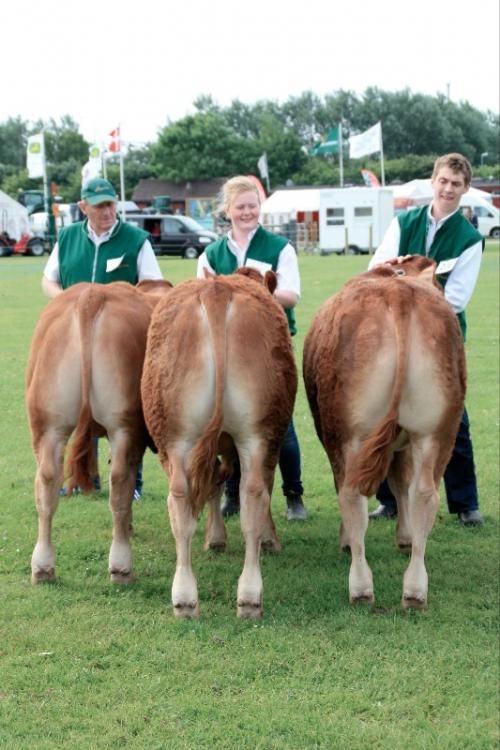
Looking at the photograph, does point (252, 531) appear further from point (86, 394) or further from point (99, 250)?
point (99, 250)

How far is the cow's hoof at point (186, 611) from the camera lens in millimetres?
4781

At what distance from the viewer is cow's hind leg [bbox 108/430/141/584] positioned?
5.14 m

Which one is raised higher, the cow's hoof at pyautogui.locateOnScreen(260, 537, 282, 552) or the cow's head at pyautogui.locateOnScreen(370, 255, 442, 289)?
the cow's head at pyautogui.locateOnScreen(370, 255, 442, 289)

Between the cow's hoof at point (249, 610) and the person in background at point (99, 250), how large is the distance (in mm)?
→ 2462

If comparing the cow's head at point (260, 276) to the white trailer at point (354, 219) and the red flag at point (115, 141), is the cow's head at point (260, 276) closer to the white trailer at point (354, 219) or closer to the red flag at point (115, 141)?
the white trailer at point (354, 219)

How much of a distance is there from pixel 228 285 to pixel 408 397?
3.58 feet

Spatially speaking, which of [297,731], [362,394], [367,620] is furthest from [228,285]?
[297,731]

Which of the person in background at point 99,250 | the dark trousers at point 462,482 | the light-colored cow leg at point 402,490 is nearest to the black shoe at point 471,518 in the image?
the dark trousers at point 462,482

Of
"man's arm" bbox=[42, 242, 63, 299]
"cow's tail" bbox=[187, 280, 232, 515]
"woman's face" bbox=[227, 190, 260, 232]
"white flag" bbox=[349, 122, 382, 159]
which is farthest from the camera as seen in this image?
"white flag" bbox=[349, 122, 382, 159]

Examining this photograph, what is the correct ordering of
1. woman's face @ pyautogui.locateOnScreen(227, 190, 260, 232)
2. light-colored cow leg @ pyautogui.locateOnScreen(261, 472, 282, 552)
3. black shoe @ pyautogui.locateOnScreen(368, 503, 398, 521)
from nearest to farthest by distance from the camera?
woman's face @ pyautogui.locateOnScreen(227, 190, 260, 232)
light-colored cow leg @ pyautogui.locateOnScreen(261, 472, 282, 552)
black shoe @ pyautogui.locateOnScreen(368, 503, 398, 521)

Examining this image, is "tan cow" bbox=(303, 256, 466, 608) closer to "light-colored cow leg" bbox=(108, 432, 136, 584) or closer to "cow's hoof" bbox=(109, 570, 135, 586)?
"light-colored cow leg" bbox=(108, 432, 136, 584)

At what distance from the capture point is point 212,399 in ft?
15.1

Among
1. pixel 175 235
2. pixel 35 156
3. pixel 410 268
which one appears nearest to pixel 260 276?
pixel 410 268

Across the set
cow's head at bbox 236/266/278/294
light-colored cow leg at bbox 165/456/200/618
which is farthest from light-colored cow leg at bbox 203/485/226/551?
cow's head at bbox 236/266/278/294
